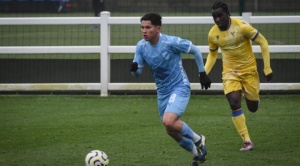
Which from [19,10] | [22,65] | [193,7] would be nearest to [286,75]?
[22,65]

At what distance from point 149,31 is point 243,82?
2.19m

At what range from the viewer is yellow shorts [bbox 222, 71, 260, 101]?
11250mm

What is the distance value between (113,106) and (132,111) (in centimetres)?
82

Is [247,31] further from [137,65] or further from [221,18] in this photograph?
[137,65]

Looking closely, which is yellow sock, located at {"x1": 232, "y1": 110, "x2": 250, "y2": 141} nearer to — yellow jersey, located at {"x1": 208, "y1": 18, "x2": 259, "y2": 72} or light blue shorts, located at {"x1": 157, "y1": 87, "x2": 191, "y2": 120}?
yellow jersey, located at {"x1": 208, "y1": 18, "x2": 259, "y2": 72}

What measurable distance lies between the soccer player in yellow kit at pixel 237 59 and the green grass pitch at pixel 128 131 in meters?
0.65

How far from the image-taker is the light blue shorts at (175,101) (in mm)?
9598

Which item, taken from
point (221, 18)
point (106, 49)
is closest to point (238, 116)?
point (221, 18)

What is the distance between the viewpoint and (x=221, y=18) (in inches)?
432

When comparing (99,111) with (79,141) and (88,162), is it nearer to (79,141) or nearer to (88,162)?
(79,141)

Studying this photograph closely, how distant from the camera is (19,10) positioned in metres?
Answer: 35.9

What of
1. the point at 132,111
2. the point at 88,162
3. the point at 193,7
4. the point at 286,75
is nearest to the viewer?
the point at 88,162

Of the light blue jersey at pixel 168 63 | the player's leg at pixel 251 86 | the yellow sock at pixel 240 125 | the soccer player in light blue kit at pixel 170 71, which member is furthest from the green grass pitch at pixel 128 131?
the light blue jersey at pixel 168 63

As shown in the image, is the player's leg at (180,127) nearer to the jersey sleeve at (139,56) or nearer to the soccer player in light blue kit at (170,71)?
the soccer player in light blue kit at (170,71)
